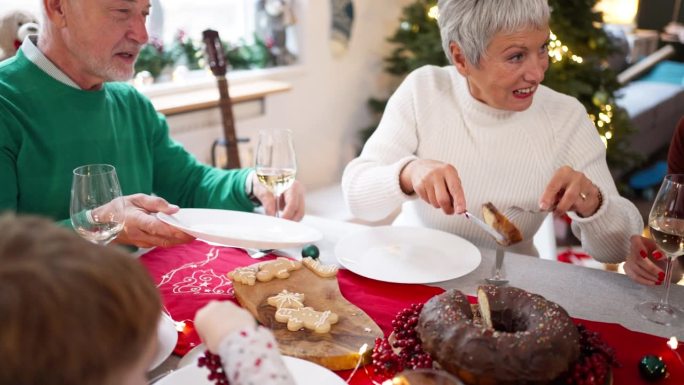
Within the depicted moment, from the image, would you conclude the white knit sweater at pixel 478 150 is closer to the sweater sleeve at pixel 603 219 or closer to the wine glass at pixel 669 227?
the sweater sleeve at pixel 603 219

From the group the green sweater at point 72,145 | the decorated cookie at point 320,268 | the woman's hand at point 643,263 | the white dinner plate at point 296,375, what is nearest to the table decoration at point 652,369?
the woman's hand at point 643,263

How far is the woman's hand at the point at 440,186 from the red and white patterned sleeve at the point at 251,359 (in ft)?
2.60

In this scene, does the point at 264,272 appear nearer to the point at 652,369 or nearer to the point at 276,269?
the point at 276,269

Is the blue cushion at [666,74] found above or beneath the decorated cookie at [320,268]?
beneath

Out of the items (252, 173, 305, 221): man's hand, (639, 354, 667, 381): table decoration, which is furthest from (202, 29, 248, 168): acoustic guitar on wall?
(639, 354, 667, 381): table decoration

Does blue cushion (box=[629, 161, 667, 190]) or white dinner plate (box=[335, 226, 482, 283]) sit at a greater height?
white dinner plate (box=[335, 226, 482, 283])

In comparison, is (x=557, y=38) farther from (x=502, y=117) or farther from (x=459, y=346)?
(x=459, y=346)

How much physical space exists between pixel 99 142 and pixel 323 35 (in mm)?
2503

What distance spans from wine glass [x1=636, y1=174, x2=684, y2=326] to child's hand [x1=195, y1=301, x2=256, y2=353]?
86 cm

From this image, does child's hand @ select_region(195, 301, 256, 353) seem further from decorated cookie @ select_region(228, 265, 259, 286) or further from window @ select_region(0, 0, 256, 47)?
window @ select_region(0, 0, 256, 47)

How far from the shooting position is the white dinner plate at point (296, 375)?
2.90 ft

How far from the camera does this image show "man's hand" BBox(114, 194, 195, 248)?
1.22 m

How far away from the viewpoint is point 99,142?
5.43 feet

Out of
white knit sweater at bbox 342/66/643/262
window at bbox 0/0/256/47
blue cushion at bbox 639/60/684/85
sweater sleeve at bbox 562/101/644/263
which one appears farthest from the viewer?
blue cushion at bbox 639/60/684/85
